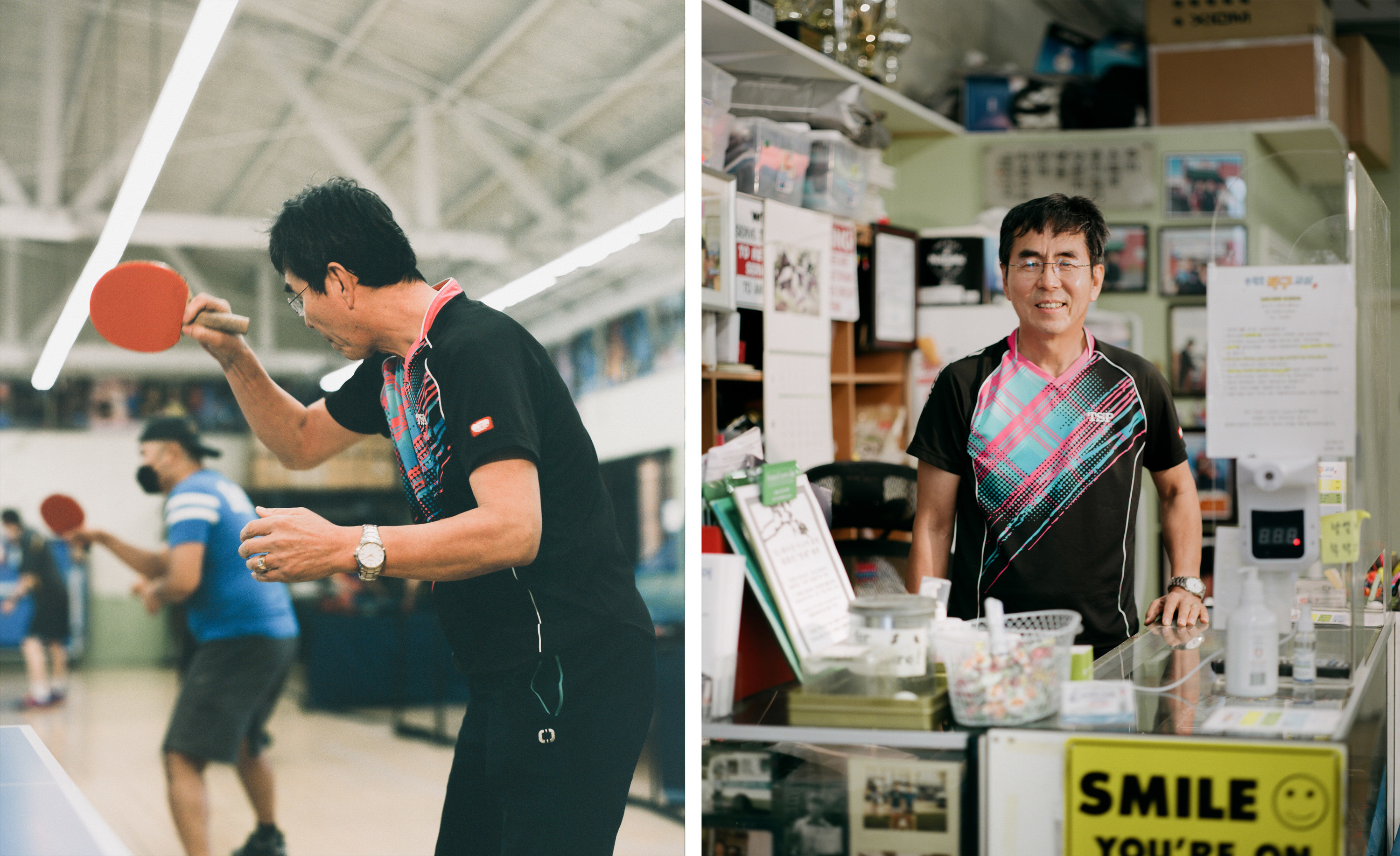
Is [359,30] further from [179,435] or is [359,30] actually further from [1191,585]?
[1191,585]

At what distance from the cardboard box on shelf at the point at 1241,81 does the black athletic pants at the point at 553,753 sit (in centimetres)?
457

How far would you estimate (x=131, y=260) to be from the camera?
5.95 ft

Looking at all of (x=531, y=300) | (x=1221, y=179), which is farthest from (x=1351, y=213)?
(x=1221, y=179)

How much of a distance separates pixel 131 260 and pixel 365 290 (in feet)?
1.13

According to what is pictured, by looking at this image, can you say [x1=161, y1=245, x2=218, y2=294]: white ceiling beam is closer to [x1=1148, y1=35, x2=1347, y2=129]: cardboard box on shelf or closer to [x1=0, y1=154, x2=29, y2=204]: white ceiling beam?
[x1=0, y1=154, x2=29, y2=204]: white ceiling beam

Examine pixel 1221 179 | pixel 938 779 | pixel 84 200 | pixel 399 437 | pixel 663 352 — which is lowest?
pixel 938 779

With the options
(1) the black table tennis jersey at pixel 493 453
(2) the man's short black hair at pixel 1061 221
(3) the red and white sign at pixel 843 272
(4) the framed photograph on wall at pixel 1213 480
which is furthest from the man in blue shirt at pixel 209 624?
A: (4) the framed photograph on wall at pixel 1213 480

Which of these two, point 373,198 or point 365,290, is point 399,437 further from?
point 373,198

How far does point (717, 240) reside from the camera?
11.6ft

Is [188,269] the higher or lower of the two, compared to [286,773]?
higher

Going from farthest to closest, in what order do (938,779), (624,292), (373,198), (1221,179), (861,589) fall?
(1221,179)
(861,589)
(624,292)
(373,198)
(938,779)

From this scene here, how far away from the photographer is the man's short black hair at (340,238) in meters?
1.92

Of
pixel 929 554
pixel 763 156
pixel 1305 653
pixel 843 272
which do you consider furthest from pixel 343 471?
pixel 843 272

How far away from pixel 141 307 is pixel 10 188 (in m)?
0.23
